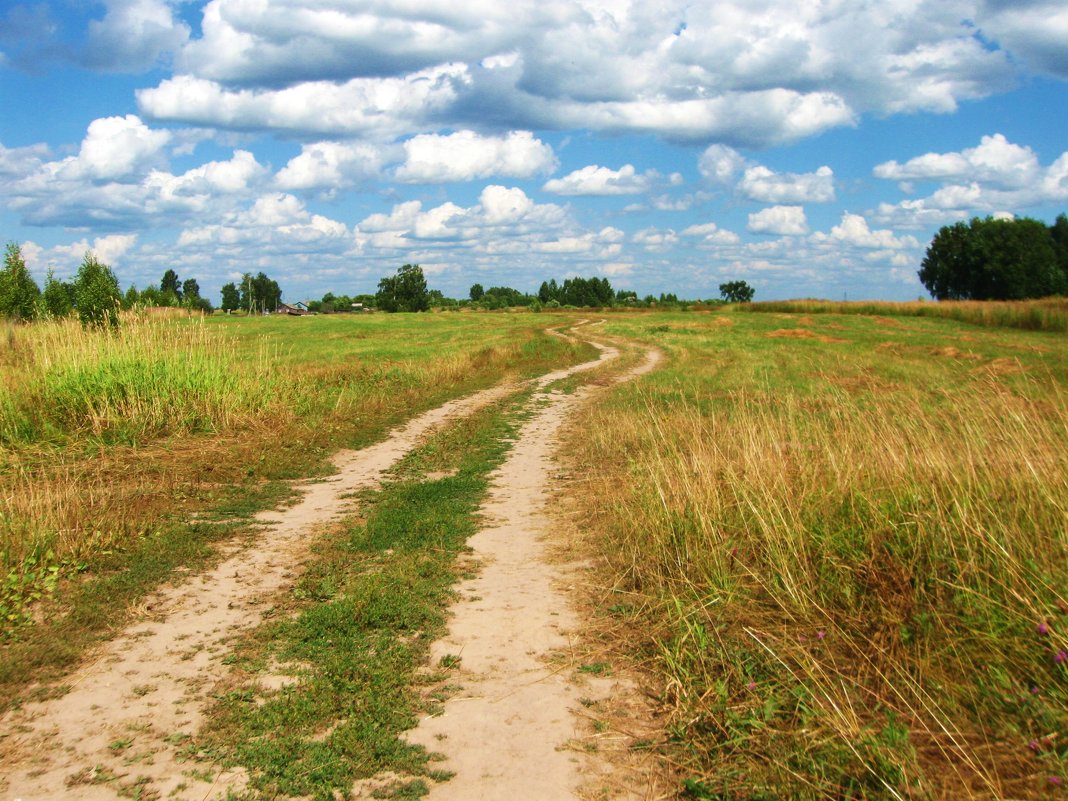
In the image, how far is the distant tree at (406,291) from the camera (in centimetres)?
12619

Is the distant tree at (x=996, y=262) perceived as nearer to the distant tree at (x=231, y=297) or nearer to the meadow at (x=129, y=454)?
the meadow at (x=129, y=454)

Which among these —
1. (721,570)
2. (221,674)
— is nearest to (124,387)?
(221,674)

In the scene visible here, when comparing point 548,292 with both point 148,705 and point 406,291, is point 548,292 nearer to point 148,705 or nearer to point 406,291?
point 406,291

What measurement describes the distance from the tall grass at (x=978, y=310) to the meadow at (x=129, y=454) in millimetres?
44404

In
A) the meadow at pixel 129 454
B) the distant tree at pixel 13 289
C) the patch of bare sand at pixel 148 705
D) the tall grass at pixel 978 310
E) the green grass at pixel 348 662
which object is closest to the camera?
the patch of bare sand at pixel 148 705

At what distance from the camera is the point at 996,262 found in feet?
256

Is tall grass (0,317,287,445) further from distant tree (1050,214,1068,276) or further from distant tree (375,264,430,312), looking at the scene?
distant tree (375,264,430,312)

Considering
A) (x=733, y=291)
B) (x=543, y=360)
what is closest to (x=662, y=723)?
(x=543, y=360)

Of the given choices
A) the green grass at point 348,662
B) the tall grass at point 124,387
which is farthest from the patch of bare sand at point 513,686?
the tall grass at point 124,387

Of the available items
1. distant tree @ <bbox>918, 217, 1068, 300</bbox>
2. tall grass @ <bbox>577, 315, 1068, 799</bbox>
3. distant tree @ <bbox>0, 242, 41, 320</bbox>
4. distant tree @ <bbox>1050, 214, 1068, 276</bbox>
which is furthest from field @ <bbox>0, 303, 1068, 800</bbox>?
distant tree @ <bbox>1050, 214, 1068, 276</bbox>

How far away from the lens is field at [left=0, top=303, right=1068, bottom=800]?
369 cm

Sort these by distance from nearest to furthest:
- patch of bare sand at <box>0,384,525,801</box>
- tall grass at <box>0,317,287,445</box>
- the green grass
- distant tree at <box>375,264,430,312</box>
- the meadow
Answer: patch of bare sand at <box>0,384,525,801</box>, the green grass, the meadow, tall grass at <box>0,317,287,445</box>, distant tree at <box>375,264,430,312</box>

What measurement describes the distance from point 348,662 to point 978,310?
61499 millimetres

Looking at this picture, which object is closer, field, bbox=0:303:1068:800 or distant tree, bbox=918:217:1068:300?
field, bbox=0:303:1068:800
